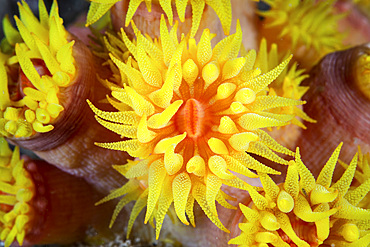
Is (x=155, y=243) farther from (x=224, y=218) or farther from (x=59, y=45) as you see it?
(x=59, y=45)

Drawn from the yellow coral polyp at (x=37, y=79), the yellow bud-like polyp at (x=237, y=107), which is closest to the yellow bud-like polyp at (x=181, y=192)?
the yellow bud-like polyp at (x=237, y=107)

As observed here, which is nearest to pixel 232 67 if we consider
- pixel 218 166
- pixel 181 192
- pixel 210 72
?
pixel 210 72

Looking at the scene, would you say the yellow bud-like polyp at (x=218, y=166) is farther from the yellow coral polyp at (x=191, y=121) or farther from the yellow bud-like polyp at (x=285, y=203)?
the yellow bud-like polyp at (x=285, y=203)

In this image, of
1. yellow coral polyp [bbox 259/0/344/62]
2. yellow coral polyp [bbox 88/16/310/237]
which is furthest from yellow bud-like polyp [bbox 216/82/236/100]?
yellow coral polyp [bbox 259/0/344/62]

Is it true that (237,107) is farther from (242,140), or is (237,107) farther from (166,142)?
(166,142)

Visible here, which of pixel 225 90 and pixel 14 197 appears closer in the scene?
pixel 225 90

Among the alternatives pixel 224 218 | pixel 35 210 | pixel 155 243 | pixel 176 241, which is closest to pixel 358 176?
pixel 224 218
